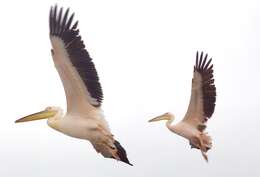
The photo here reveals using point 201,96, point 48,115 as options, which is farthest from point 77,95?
point 201,96

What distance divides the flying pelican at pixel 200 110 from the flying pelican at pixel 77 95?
5.27 m

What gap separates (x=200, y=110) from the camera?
2219 centimetres

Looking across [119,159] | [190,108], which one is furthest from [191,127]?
[119,159]

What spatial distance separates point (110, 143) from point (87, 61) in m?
2.36

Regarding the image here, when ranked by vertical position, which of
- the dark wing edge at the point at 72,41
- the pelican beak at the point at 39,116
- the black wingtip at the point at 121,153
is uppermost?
the dark wing edge at the point at 72,41

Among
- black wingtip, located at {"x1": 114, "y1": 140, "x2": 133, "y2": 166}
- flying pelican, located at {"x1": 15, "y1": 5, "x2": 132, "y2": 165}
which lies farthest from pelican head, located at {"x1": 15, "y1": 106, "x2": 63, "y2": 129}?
black wingtip, located at {"x1": 114, "y1": 140, "x2": 133, "y2": 166}

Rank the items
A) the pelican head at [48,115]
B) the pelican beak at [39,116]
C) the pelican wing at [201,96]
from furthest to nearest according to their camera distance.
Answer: the pelican wing at [201,96]
the pelican beak at [39,116]
the pelican head at [48,115]

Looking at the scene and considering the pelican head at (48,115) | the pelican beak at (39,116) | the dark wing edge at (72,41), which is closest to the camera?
the dark wing edge at (72,41)

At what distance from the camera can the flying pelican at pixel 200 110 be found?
2172 centimetres

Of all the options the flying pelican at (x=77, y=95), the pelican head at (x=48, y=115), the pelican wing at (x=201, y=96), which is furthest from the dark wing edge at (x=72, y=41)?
the pelican wing at (x=201, y=96)

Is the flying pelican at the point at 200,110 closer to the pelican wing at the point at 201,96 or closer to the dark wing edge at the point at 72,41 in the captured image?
the pelican wing at the point at 201,96

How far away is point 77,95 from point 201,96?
20.1ft

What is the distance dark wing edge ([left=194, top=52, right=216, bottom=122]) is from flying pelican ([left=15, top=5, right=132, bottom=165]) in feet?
17.4

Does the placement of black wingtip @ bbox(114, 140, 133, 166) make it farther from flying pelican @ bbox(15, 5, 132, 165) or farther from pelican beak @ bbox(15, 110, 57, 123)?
pelican beak @ bbox(15, 110, 57, 123)
